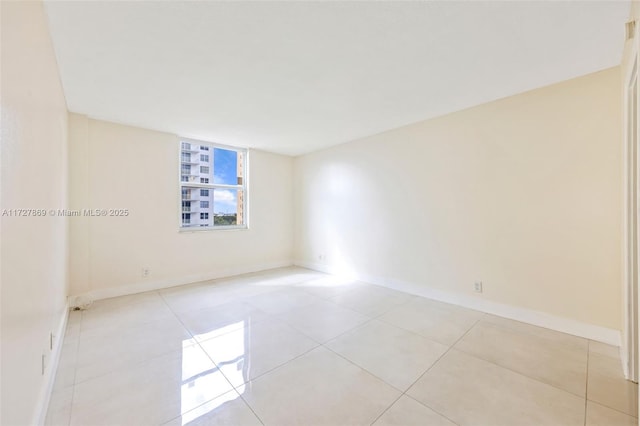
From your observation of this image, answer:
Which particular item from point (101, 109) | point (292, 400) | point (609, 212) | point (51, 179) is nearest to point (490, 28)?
point (609, 212)

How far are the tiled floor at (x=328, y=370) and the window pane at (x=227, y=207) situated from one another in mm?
1842

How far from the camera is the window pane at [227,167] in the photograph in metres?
4.44

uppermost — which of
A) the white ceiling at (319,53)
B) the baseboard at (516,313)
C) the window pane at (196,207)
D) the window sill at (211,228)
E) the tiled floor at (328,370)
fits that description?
the white ceiling at (319,53)

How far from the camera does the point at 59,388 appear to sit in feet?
5.36

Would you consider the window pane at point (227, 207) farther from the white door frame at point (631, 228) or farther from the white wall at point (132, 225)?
the white door frame at point (631, 228)

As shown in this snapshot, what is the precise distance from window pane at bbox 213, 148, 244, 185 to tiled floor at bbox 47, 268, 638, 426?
232 centimetres

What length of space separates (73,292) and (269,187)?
319 cm

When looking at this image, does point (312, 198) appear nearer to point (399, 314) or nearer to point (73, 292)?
point (399, 314)

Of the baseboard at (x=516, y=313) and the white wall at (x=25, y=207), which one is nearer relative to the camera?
the white wall at (x=25, y=207)

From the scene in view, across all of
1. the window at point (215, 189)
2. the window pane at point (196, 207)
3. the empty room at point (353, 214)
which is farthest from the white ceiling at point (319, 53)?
the window pane at point (196, 207)

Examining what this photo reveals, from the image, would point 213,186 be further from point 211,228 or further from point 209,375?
point 209,375

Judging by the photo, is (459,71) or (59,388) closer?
(59,388)

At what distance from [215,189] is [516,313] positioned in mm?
4504

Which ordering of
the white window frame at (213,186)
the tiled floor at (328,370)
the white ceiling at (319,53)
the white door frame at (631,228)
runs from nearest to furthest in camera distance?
1. the tiled floor at (328,370)
2. the white ceiling at (319,53)
3. the white door frame at (631,228)
4. the white window frame at (213,186)
